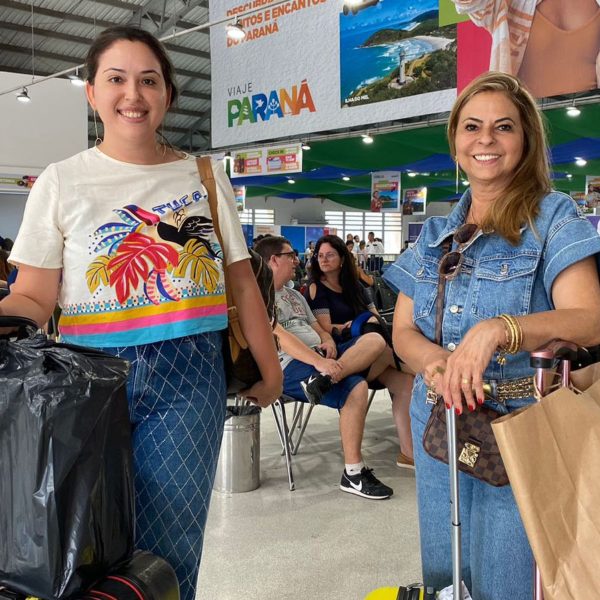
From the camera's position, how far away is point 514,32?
538 cm

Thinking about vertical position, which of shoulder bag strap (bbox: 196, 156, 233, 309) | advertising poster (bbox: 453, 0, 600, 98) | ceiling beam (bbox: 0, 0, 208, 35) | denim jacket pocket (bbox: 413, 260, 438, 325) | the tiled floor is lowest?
the tiled floor

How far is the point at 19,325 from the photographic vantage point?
109 cm

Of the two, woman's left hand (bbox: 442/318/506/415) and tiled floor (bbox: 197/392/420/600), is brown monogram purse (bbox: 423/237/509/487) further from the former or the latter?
tiled floor (bbox: 197/392/420/600)

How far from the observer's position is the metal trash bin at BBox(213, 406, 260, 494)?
3.29m

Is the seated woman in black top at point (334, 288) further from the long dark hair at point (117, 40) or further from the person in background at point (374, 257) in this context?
the person in background at point (374, 257)

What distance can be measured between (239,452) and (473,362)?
7.90ft

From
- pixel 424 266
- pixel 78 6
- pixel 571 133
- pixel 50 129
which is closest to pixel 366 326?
pixel 424 266

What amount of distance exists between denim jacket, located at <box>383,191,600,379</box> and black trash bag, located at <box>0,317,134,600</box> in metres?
0.69

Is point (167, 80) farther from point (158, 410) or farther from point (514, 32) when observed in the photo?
point (514, 32)

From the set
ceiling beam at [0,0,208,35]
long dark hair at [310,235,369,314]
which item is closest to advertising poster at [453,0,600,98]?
long dark hair at [310,235,369,314]

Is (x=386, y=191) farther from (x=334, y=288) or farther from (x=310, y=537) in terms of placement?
(x=310, y=537)

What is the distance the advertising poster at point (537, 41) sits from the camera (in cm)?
506

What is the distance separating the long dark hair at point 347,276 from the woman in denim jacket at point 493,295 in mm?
2734

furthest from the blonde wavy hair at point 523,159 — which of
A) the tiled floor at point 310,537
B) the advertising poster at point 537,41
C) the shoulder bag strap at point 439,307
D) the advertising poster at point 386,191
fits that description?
the advertising poster at point 386,191
